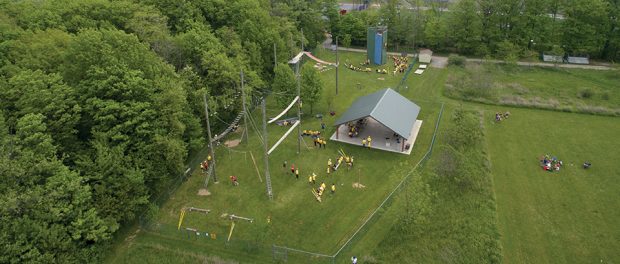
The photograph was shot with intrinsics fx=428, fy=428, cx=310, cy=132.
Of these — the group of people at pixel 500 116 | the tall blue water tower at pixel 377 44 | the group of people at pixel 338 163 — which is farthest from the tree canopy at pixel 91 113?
the group of people at pixel 500 116

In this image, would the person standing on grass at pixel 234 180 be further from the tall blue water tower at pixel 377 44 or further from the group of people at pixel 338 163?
the tall blue water tower at pixel 377 44

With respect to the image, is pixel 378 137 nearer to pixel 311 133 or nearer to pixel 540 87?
pixel 311 133

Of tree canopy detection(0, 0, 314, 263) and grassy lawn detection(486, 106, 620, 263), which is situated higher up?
tree canopy detection(0, 0, 314, 263)

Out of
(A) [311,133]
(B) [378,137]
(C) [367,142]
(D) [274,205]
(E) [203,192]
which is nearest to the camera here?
(D) [274,205]

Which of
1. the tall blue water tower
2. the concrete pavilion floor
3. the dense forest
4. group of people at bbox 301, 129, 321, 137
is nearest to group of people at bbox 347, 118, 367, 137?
the concrete pavilion floor

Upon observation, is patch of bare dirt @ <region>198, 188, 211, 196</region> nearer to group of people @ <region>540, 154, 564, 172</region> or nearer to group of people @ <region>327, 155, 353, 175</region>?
group of people @ <region>327, 155, 353, 175</region>

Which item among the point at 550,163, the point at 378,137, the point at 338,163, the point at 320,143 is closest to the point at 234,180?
the point at 338,163
